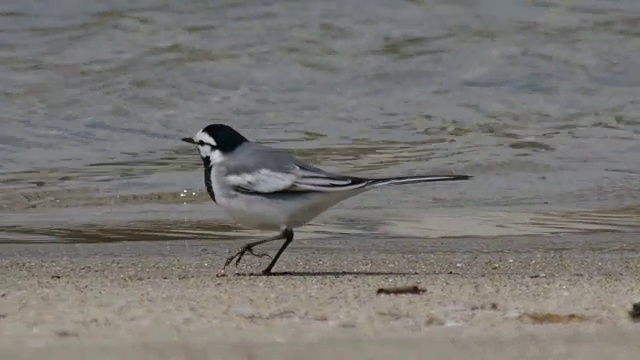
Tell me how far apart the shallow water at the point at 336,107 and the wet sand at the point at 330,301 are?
660 mm

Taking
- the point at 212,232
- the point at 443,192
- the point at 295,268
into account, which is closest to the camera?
the point at 295,268

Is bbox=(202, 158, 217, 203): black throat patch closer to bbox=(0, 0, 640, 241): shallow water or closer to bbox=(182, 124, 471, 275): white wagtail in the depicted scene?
bbox=(182, 124, 471, 275): white wagtail

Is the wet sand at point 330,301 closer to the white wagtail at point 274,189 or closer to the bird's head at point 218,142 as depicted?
the white wagtail at point 274,189

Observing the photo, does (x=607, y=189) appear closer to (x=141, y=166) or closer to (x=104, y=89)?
(x=141, y=166)

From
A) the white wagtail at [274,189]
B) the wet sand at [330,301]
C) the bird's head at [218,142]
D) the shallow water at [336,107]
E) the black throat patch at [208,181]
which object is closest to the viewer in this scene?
the wet sand at [330,301]

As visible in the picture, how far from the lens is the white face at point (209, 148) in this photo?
7230 mm

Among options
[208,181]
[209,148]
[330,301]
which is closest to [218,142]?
[209,148]

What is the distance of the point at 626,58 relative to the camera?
14320 millimetres

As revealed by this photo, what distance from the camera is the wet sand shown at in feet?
14.5

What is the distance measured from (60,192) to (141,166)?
1051 mm

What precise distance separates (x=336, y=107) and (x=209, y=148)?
18.5 ft

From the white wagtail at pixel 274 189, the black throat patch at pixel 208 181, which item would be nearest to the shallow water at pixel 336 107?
the black throat patch at pixel 208 181

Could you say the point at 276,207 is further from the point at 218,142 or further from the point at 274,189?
the point at 218,142

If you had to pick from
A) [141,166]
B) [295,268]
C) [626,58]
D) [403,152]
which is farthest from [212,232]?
[626,58]
